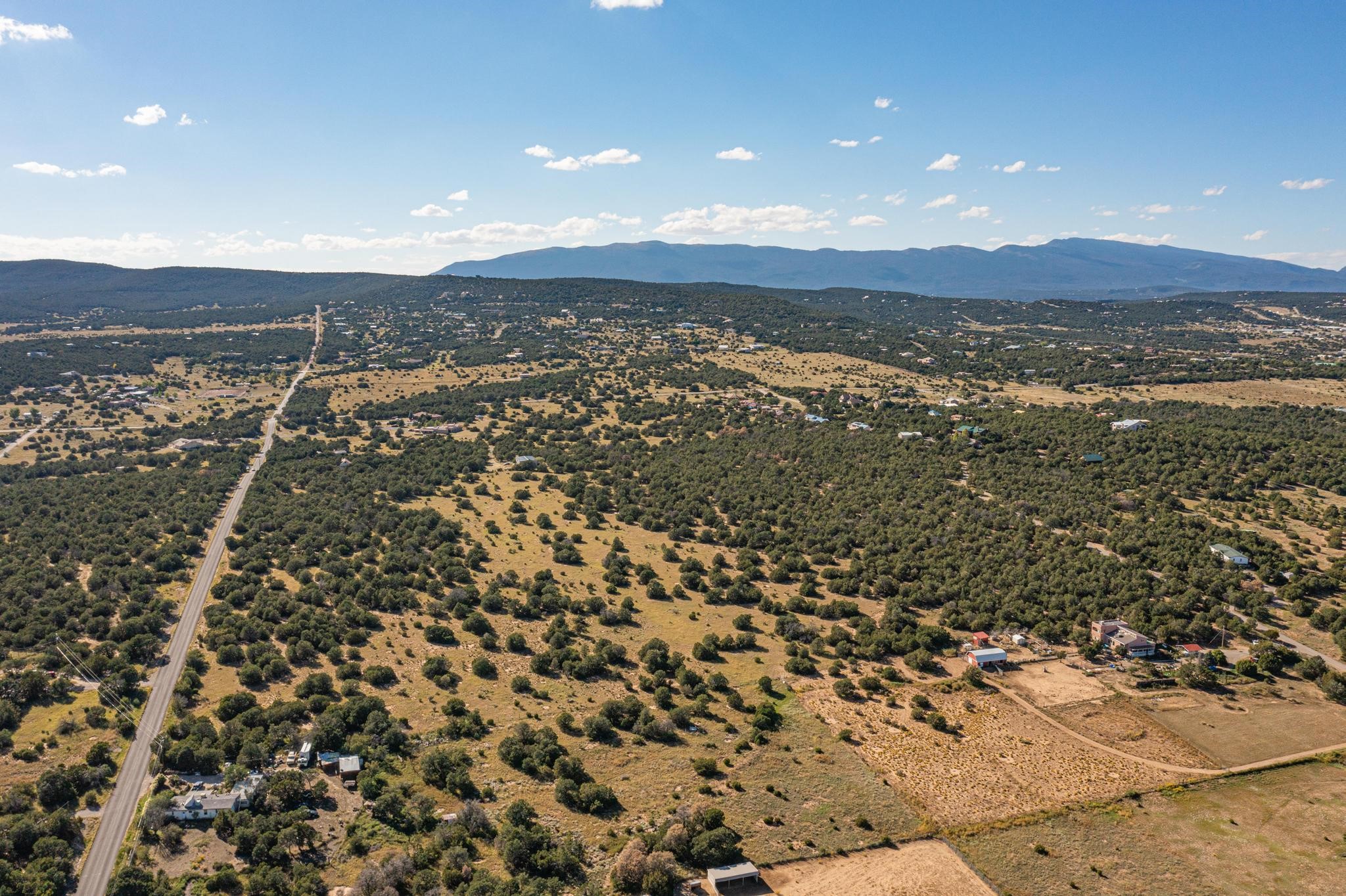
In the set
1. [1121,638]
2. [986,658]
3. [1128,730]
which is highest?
[1121,638]

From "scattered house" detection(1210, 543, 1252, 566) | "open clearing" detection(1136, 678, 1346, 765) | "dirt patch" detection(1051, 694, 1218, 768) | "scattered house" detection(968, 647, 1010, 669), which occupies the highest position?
"scattered house" detection(1210, 543, 1252, 566)

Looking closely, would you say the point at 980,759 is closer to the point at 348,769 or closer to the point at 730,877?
the point at 730,877

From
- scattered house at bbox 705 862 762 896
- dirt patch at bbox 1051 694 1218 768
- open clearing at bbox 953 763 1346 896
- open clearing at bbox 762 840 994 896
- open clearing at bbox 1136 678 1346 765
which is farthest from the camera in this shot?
open clearing at bbox 1136 678 1346 765

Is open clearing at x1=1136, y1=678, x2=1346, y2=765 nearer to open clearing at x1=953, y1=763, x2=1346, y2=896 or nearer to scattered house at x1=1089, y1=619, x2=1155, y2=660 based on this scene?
open clearing at x1=953, y1=763, x2=1346, y2=896

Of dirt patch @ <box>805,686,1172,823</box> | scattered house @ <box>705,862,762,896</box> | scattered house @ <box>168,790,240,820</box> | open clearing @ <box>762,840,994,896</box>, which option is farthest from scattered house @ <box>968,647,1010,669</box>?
scattered house @ <box>168,790,240,820</box>

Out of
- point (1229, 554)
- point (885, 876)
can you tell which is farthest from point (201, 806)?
point (1229, 554)


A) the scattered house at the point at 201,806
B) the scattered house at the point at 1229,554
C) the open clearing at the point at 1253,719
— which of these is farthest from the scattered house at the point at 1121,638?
the scattered house at the point at 201,806
